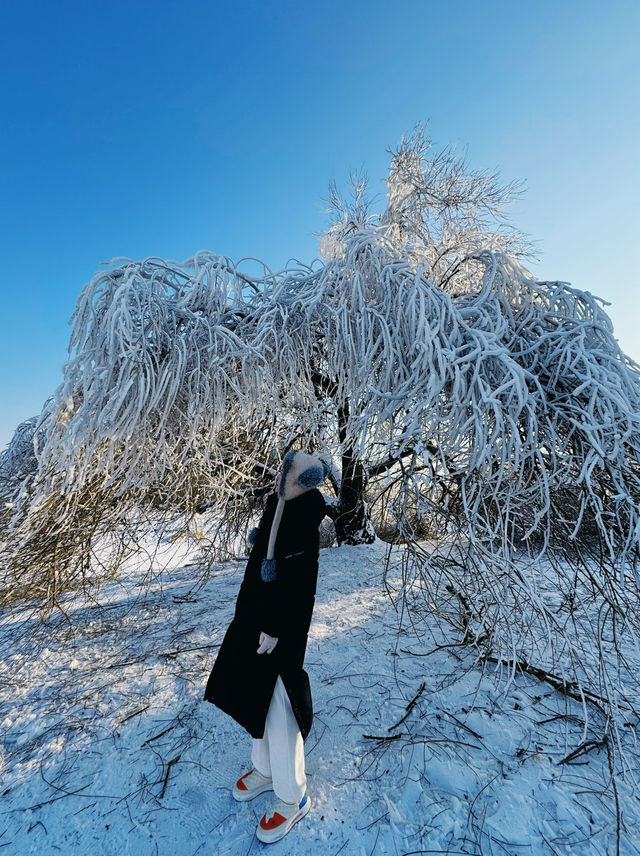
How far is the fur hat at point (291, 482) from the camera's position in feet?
5.78

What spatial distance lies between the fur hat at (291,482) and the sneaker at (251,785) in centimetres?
117

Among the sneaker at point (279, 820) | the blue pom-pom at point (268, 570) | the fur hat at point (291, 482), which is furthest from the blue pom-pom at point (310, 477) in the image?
the sneaker at point (279, 820)

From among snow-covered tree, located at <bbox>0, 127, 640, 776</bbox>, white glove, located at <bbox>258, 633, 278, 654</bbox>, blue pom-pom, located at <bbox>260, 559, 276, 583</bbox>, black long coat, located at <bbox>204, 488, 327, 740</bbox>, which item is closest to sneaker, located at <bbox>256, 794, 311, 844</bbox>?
black long coat, located at <bbox>204, 488, 327, 740</bbox>

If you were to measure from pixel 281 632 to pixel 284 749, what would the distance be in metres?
0.60

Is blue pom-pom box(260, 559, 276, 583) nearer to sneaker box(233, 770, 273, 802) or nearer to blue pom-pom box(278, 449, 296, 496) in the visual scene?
blue pom-pom box(278, 449, 296, 496)

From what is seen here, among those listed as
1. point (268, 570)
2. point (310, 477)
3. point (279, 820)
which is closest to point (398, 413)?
point (310, 477)

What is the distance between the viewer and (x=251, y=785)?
A: 1.94 metres

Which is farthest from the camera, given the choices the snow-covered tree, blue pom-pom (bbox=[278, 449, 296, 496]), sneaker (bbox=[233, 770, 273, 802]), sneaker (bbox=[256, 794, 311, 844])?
the snow-covered tree

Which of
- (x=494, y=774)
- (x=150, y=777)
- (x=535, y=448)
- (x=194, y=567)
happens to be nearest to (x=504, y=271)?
(x=535, y=448)

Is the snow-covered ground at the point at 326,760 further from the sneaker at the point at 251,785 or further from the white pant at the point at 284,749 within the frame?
the white pant at the point at 284,749

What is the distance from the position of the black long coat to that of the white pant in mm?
48

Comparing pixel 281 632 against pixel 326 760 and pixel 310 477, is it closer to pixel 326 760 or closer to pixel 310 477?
pixel 310 477

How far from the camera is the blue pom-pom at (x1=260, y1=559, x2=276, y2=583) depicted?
68.4 inches

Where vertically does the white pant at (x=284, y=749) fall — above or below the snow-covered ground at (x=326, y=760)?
above
